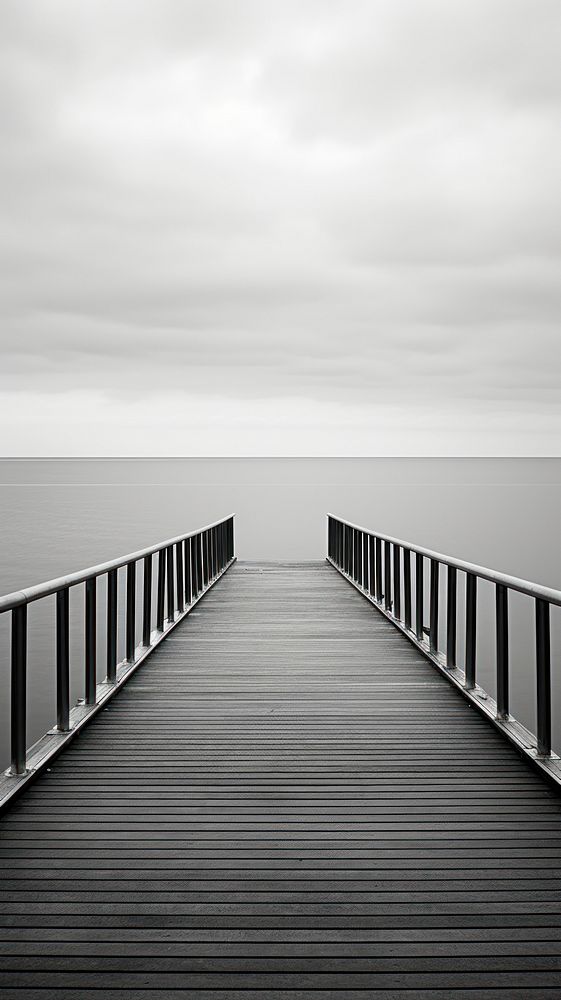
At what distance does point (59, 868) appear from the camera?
2.66 metres

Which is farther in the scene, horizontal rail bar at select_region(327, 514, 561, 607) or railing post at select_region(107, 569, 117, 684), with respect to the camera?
railing post at select_region(107, 569, 117, 684)

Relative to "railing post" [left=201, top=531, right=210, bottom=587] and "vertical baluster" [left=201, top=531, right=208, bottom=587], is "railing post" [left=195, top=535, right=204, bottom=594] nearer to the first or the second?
"vertical baluster" [left=201, top=531, right=208, bottom=587]

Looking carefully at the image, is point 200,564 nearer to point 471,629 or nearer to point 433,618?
point 433,618

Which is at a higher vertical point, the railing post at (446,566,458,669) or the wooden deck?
the railing post at (446,566,458,669)

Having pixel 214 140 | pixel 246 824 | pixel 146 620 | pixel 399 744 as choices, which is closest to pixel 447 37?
pixel 214 140

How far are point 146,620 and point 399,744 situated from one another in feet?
9.54

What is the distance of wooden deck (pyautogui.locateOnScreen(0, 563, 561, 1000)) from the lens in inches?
82.7

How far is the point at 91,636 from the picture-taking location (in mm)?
4527

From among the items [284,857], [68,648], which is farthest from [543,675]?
[68,648]

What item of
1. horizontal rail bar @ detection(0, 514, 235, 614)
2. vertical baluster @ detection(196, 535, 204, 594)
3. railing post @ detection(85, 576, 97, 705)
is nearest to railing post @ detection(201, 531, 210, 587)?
vertical baluster @ detection(196, 535, 204, 594)

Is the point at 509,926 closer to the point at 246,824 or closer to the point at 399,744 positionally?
the point at 246,824

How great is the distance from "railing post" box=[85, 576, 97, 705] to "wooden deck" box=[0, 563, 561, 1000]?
18 centimetres

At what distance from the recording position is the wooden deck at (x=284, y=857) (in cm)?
210

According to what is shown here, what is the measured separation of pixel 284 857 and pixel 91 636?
2.13 m
